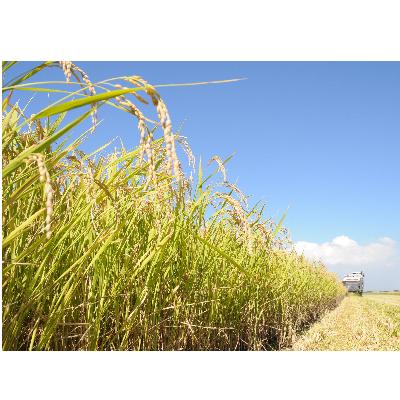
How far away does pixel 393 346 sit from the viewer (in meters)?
3.64

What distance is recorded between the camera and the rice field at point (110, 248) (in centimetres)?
108

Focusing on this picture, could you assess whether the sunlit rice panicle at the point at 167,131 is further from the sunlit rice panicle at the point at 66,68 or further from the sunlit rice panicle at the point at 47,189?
the sunlit rice panicle at the point at 66,68

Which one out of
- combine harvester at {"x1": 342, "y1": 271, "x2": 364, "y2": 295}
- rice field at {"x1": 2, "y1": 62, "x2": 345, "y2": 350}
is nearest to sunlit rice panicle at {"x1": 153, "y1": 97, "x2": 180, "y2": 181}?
rice field at {"x1": 2, "y1": 62, "x2": 345, "y2": 350}

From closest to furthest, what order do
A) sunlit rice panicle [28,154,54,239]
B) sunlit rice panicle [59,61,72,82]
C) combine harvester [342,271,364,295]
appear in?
sunlit rice panicle [28,154,54,239] < sunlit rice panicle [59,61,72,82] < combine harvester [342,271,364,295]

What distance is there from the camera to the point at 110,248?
1652 mm

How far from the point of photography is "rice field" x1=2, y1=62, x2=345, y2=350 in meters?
1.08

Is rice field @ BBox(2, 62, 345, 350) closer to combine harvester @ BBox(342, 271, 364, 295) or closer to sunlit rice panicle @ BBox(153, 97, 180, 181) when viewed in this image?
sunlit rice panicle @ BBox(153, 97, 180, 181)

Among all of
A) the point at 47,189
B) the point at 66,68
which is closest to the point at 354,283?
the point at 66,68

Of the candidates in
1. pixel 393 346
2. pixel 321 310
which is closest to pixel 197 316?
pixel 393 346
